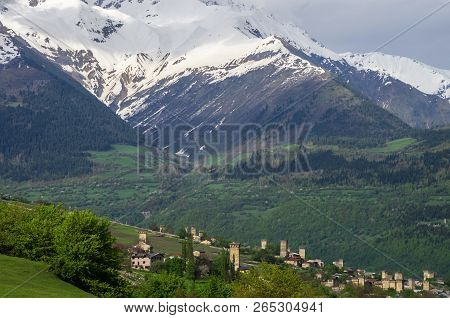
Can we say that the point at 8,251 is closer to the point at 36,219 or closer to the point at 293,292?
the point at 36,219

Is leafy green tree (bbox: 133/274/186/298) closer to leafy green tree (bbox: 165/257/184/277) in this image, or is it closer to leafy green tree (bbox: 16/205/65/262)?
leafy green tree (bbox: 16/205/65/262)

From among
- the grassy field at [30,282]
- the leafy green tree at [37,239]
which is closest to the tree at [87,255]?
the grassy field at [30,282]

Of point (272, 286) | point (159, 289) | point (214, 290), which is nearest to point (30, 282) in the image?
point (272, 286)

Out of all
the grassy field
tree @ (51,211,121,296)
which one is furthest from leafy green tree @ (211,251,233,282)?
the grassy field

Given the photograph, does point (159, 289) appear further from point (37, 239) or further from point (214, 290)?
point (214, 290)

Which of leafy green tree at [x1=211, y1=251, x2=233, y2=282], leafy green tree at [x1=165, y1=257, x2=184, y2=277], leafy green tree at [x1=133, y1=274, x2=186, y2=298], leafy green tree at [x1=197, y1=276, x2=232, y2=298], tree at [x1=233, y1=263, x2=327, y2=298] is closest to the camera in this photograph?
tree at [x1=233, y1=263, x2=327, y2=298]

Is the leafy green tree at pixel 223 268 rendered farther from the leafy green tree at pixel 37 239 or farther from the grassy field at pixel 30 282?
the grassy field at pixel 30 282
